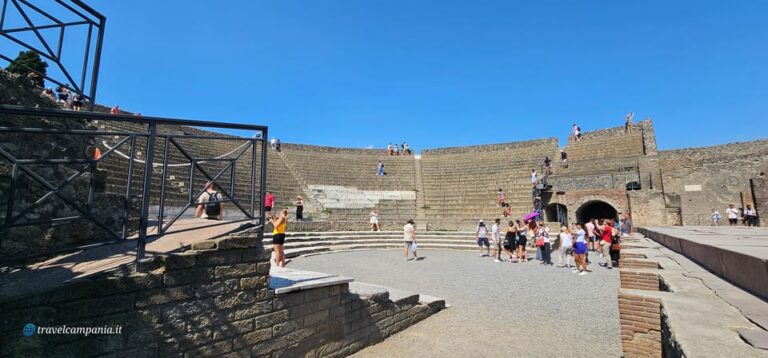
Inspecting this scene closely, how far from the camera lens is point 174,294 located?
2.98 m

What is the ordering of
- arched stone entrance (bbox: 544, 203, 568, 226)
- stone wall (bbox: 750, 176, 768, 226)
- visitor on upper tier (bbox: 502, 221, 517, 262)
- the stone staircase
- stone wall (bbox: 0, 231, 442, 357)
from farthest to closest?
1. arched stone entrance (bbox: 544, 203, 568, 226)
2. the stone staircase
3. stone wall (bbox: 750, 176, 768, 226)
4. visitor on upper tier (bbox: 502, 221, 517, 262)
5. stone wall (bbox: 0, 231, 442, 357)

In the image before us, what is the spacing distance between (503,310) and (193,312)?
495cm

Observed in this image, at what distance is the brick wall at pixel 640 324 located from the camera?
3.00 m

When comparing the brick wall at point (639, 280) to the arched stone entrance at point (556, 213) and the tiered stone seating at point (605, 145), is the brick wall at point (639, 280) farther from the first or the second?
the tiered stone seating at point (605, 145)

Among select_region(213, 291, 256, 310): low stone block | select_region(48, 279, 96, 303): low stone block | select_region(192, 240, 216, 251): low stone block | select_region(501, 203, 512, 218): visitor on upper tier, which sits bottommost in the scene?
select_region(213, 291, 256, 310): low stone block

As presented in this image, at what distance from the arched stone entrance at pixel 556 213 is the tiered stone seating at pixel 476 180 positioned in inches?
45.9

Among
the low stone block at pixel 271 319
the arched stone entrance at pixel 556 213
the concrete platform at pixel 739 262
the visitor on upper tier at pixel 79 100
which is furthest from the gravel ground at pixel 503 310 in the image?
the arched stone entrance at pixel 556 213

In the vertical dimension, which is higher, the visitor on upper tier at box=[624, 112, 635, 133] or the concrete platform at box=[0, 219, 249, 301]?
the visitor on upper tier at box=[624, 112, 635, 133]

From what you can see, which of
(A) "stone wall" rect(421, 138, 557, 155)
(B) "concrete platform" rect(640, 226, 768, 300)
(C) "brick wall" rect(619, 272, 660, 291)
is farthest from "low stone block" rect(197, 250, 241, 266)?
(A) "stone wall" rect(421, 138, 557, 155)

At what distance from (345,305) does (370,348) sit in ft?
2.62

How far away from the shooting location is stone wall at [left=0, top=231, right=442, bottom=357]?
2412 mm

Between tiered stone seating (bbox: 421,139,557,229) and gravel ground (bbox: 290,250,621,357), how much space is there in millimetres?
8698

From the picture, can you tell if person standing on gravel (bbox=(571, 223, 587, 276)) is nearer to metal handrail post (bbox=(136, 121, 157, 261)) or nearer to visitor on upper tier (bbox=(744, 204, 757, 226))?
metal handrail post (bbox=(136, 121, 157, 261))

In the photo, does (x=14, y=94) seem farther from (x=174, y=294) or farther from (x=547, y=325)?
(x=547, y=325)
